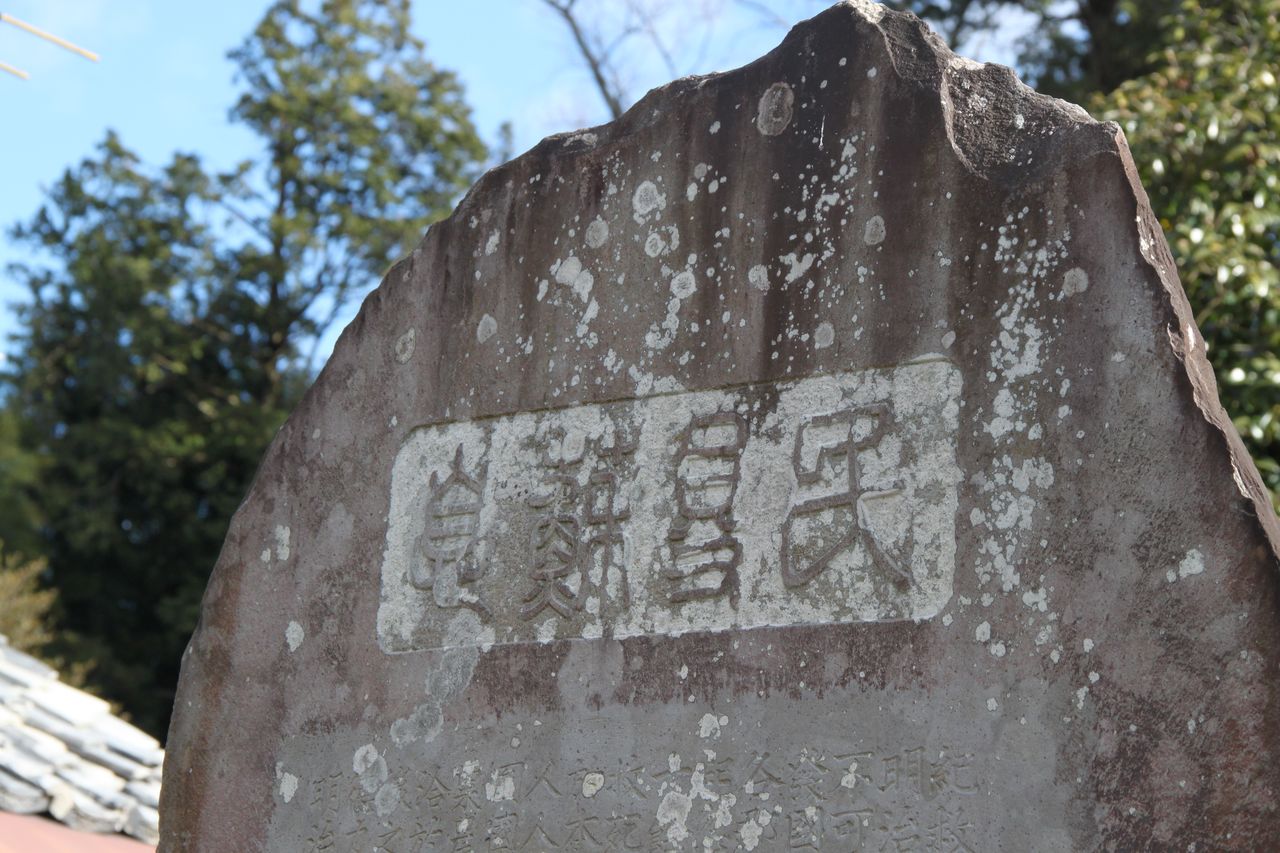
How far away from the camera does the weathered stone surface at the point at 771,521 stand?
239 cm

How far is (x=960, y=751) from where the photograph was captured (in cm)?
245

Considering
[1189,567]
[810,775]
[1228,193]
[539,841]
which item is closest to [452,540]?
[539,841]

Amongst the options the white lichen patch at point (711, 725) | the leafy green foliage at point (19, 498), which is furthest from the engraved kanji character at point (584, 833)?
the leafy green foliage at point (19, 498)

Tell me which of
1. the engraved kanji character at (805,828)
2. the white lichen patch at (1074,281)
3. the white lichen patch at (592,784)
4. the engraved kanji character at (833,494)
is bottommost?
the engraved kanji character at (805,828)

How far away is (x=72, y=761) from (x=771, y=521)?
12.4ft

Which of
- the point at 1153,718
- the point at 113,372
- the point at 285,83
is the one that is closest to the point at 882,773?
the point at 1153,718

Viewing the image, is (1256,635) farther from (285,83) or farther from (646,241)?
(285,83)

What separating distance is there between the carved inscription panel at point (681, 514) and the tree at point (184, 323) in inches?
421

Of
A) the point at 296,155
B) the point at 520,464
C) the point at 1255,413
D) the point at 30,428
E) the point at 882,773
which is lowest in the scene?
the point at 882,773

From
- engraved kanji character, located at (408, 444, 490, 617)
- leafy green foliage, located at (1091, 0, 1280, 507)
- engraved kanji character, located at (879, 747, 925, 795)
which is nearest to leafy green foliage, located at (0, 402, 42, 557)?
leafy green foliage, located at (1091, 0, 1280, 507)

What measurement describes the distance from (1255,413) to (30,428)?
39.7 ft

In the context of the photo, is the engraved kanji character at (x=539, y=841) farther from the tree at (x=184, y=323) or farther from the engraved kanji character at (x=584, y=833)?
the tree at (x=184, y=323)

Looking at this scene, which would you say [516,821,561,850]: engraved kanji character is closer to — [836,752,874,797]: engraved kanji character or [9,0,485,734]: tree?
[836,752,874,797]: engraved kanji character

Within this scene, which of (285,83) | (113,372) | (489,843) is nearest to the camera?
(489,843)
